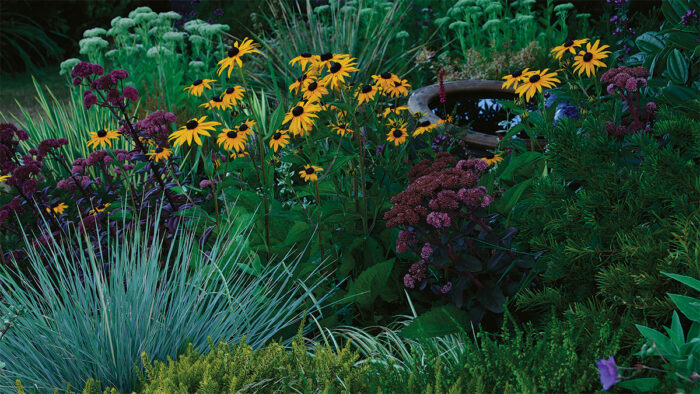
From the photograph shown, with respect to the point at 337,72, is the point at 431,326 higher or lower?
lower

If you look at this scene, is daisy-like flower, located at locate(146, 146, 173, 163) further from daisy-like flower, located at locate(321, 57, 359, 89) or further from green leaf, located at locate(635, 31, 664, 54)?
green leaf, located at locate(635, 31, 664, 54)

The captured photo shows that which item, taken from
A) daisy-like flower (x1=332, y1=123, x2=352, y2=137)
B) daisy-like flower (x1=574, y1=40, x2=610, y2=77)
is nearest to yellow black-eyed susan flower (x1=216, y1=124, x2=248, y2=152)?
daisy-like flower (x1=332, y1=123, x2=352, y2=137)

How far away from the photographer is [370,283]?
2.42 meters

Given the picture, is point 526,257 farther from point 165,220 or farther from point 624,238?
point 165,220

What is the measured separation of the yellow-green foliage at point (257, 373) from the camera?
5.43 feet

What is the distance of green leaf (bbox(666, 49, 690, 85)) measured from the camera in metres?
2.41

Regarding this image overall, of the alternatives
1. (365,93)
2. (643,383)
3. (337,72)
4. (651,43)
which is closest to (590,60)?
(651,43)

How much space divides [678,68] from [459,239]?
45.9 inches

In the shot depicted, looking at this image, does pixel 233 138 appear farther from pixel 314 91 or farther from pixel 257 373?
pixel 257 373

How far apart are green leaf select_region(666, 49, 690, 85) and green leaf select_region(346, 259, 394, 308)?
1.30m

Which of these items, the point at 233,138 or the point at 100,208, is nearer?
the point at 233,138

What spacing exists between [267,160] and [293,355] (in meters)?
1.02

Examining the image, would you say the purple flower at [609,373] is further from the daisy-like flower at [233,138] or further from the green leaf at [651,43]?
the green leaf at [651,43]

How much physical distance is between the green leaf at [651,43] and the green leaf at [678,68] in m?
0.42
